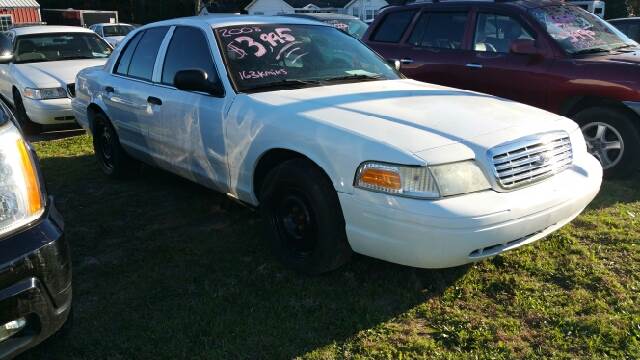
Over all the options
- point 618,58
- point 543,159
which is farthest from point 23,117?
point 618,58

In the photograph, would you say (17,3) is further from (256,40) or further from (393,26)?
(256,40)

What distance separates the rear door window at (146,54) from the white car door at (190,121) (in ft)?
0.72

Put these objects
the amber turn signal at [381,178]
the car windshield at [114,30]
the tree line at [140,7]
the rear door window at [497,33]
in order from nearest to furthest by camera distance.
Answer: the amber turn signal at [381,178]
the rear door window at [497,33]
the car windshield at [114,30]
the tree line at [140,7]

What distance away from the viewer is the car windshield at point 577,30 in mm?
5676

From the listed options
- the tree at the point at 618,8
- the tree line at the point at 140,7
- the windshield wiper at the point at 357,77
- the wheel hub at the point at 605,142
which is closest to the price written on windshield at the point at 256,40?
the windshield wiper at the point at 357,77

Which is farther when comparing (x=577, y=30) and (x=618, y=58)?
(x=577, y=30)

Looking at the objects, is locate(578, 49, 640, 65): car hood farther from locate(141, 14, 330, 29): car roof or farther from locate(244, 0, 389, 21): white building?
locate(244, 0, 389, 21): white building

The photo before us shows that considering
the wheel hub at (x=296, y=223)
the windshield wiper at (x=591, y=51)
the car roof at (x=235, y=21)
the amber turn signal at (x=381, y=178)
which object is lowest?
the wheel hub at (x=296, y=223)

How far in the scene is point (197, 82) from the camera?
154 inches

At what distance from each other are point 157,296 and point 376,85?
2.16m

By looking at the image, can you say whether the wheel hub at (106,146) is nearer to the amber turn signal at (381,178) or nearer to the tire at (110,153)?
the tire at (110,153)

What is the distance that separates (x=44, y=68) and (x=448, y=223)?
767 cm

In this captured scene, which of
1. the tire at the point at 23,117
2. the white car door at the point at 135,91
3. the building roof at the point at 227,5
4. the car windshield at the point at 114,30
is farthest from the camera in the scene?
the building roof at the point at 227,5

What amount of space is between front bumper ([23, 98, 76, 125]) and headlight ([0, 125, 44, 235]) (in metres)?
6.07
